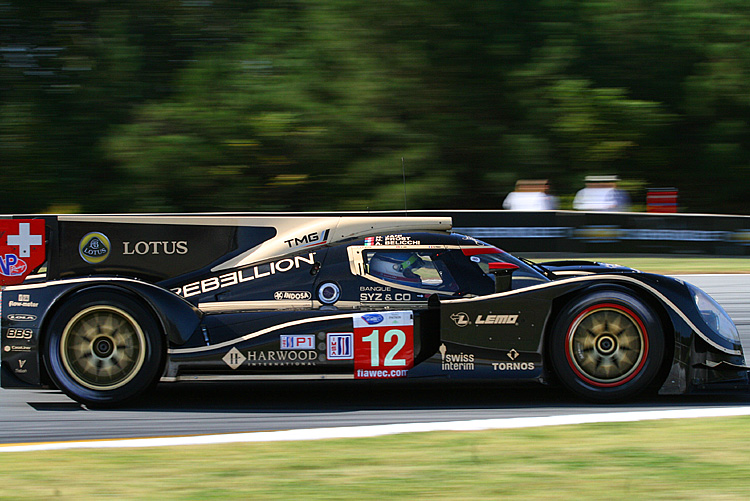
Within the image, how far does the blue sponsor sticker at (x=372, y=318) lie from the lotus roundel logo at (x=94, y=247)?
1.95 m

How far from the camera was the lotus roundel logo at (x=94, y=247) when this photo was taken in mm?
5855

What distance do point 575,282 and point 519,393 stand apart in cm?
95

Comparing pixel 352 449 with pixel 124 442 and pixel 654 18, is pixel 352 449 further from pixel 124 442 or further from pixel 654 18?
pixel 654 18

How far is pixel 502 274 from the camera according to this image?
5.68 metres

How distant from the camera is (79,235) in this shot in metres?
5.86

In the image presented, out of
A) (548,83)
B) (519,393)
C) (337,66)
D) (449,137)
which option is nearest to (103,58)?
(337,66)

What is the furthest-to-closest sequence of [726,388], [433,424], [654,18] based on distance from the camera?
[654,18] → [726,388] → [433,424]

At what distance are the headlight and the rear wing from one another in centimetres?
186

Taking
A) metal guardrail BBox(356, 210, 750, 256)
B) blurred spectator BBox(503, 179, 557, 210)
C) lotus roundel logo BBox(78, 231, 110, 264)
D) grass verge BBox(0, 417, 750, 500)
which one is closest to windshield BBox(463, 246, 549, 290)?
grass verge BBox(0, 417, 750, 500)

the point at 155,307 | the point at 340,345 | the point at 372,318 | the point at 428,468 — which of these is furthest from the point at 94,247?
the point at 428,468

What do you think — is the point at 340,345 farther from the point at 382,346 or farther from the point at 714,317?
the point at 714,317

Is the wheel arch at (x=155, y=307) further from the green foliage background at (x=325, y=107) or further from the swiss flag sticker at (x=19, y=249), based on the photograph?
the green foliage background at (x=325, y=107)

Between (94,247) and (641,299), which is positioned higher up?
(94,247)

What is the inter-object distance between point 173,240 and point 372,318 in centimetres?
160
